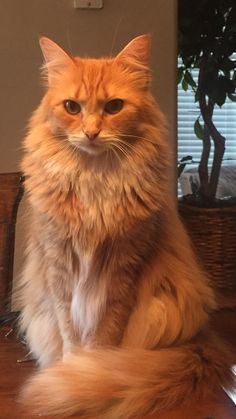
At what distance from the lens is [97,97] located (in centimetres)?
122

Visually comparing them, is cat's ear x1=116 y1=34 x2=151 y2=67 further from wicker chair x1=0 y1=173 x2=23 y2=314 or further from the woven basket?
the woven basket

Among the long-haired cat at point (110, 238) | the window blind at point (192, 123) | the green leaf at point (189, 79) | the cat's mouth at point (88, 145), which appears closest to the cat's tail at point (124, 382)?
the long-haired cat at point (110, 238)

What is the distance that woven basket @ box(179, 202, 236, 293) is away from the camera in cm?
201

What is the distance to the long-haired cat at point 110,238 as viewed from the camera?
1.20 metres

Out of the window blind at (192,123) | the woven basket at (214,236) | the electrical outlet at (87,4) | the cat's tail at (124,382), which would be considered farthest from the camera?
the window blind at (192,123)

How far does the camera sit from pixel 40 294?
1427mm

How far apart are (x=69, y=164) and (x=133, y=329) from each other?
0.39 m

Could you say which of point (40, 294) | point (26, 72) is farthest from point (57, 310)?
point (26, 72)

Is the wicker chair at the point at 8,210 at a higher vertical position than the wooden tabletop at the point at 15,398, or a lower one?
higher

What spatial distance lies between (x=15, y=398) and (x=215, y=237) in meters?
1.03

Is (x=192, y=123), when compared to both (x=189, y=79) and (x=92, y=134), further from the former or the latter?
(x=92, y=134)

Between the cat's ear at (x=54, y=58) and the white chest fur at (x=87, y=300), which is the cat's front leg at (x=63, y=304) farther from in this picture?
the cat's ear at (x=54, y=58)

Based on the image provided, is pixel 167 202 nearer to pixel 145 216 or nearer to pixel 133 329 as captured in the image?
pixel 145 216

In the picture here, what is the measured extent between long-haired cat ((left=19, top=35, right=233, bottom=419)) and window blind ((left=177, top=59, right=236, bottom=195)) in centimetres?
146
